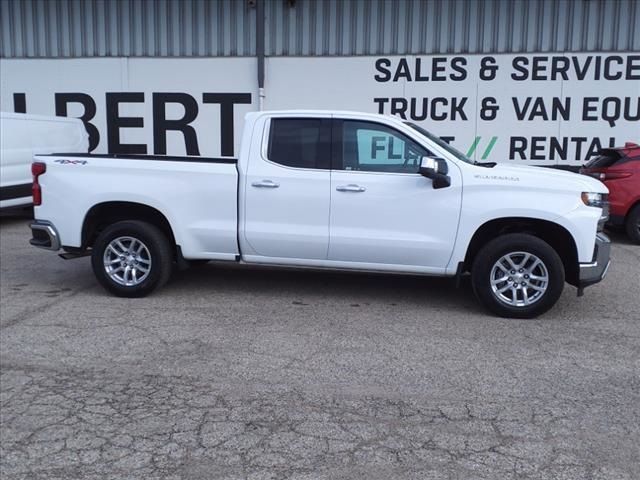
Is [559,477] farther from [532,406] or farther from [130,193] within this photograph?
[130,193]

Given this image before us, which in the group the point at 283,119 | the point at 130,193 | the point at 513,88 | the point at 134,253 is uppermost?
Answer: the point at 513,88

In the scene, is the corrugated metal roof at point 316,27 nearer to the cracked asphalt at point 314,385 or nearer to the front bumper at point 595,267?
the cracked asphalt at point 314,385

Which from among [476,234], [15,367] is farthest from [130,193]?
[476,234]

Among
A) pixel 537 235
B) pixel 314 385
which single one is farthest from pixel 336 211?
pixel 314 385

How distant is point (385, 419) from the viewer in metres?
Answer: 4.04

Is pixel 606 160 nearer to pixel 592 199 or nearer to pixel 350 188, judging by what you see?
pixel 592 199

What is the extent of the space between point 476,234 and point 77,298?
164 inches

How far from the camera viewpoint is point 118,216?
710 centimetres

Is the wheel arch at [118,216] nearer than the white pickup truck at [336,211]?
No

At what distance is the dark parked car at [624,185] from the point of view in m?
10.1

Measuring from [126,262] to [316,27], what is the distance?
9227 mm

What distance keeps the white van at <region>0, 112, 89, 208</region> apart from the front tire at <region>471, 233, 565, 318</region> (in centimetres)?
858

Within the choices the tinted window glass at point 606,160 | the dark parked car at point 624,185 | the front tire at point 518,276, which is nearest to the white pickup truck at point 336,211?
the front tire at point 518,276

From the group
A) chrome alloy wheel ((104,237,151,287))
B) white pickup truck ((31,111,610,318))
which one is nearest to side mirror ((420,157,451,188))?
white pickup truck ((31,111,610,318))
